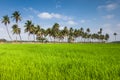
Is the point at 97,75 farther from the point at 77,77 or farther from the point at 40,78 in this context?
the point at 40,78

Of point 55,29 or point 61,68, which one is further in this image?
point 55,29

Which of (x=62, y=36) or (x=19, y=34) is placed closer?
(x=19, y=34)

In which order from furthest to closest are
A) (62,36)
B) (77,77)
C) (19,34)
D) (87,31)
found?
(87,31)
(62,36)
(19,34)
(77,77)

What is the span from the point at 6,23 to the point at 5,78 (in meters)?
72.3

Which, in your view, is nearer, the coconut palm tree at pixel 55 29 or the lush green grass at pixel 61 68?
the lush green grass at pixel 61 68

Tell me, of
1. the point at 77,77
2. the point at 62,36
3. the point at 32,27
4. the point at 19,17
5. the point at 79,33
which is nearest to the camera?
the point at 77,77

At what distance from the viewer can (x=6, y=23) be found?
7344cm

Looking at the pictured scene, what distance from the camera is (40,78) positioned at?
478cm

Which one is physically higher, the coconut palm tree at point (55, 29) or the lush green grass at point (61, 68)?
the coconut palm tree at point (55, 29)

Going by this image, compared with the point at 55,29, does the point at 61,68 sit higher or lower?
lower

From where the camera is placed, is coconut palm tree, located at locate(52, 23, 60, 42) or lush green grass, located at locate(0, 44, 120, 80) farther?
coconut palm tree, located at locate(52, 23, 60, 42)

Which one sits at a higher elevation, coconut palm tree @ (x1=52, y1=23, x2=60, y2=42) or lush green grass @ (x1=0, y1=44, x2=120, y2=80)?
coconut palm tree @ (x1=52, y1=23, x2=60, y2=42)

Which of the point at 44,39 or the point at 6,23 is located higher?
the point at 6,23

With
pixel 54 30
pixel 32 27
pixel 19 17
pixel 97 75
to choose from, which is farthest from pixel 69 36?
pixel 97 75
